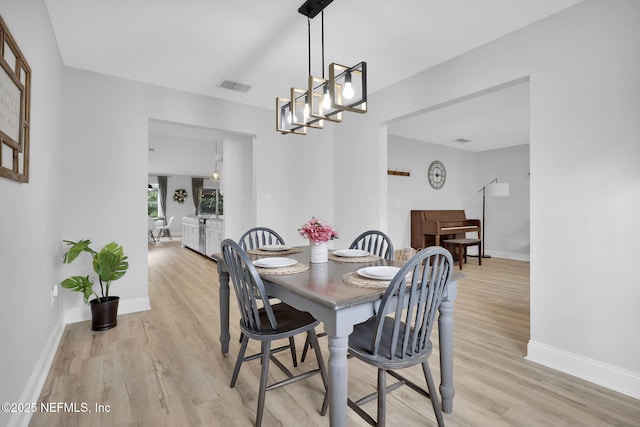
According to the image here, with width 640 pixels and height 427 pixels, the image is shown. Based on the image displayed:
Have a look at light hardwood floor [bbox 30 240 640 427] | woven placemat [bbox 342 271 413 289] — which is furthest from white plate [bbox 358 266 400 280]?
light hardwood floor [bbox 30 240 640 427]

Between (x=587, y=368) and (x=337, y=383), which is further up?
(x=337, y=383)

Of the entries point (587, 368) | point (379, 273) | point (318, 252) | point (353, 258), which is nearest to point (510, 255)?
point (587, 368)

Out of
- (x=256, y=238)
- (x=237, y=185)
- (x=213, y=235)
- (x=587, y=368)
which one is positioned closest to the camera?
(x=587, y=368)

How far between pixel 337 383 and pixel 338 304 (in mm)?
318

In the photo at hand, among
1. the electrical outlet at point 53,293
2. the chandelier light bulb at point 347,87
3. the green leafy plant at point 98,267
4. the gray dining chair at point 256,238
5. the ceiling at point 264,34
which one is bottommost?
the electrical outlet at point 53,293

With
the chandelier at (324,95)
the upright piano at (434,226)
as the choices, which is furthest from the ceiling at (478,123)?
the chandelier at (324,95)

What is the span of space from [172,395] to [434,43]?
10.1ft

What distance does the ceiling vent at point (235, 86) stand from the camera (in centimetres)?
337

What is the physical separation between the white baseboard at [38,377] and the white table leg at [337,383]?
141 cm

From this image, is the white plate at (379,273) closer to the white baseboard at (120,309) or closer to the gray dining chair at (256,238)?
the gray dining chair at (256,238)

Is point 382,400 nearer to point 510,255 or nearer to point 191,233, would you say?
point 510,255

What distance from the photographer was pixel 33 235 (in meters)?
1.88

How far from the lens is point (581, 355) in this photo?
203 centimetres

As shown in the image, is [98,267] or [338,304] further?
[98,267]
